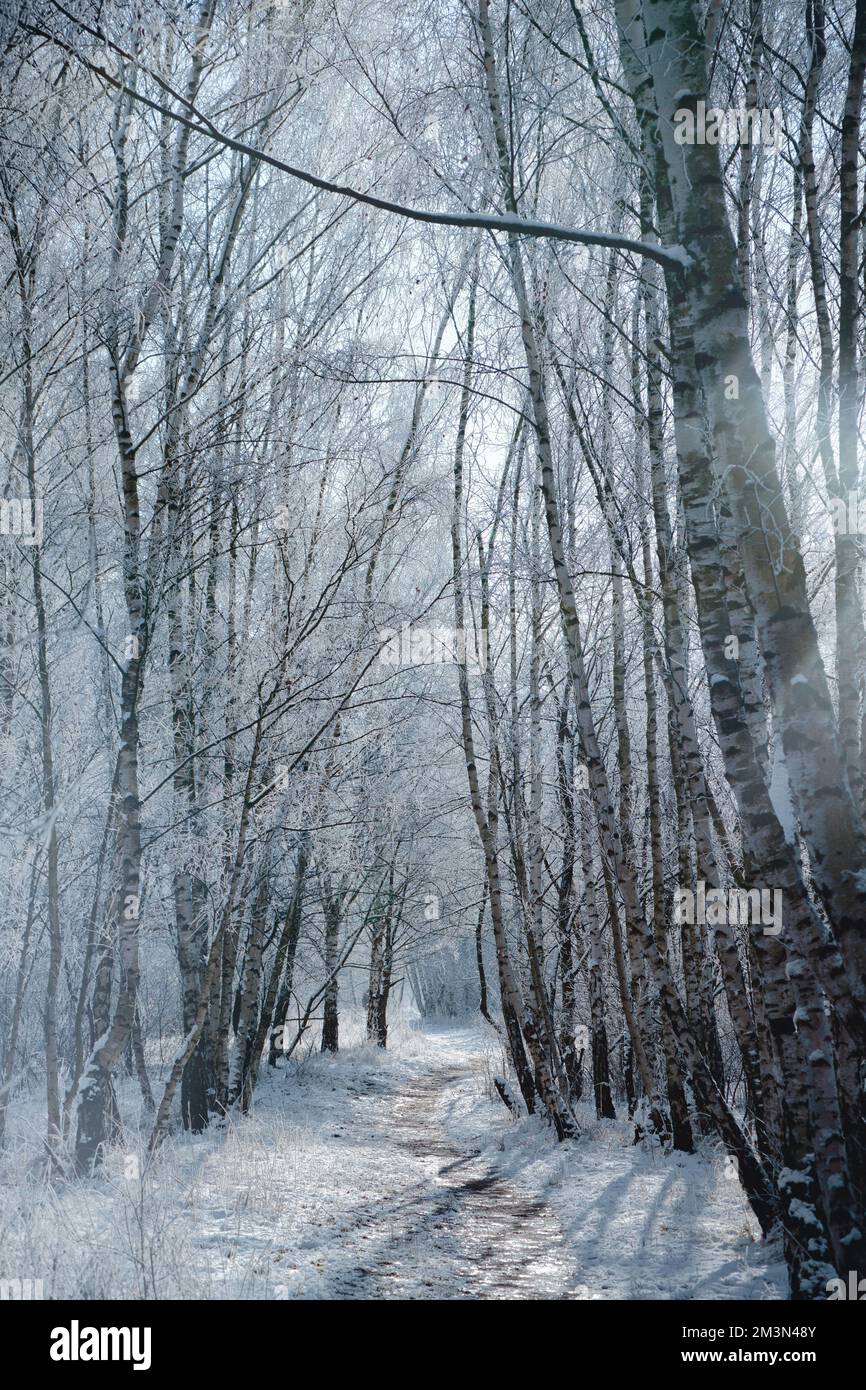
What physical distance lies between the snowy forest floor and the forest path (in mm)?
19

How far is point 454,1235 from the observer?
548cm

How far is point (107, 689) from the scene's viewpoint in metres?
9.02

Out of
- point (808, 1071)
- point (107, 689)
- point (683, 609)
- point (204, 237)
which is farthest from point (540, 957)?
point (204, 237)

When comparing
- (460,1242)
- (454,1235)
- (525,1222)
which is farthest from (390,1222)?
(525,1222)

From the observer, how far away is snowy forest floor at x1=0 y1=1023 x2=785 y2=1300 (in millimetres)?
3965

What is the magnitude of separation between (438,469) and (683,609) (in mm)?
4203

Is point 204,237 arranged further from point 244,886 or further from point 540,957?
point 540,957

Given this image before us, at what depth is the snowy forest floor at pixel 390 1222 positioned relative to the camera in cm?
396

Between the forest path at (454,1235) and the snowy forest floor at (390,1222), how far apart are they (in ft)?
0.06

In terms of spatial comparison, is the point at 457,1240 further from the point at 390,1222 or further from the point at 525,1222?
the point at 525,1222

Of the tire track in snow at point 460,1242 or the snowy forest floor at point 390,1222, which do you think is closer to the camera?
the snowy forest floor at point 390,1222

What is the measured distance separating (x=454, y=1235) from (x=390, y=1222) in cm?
54

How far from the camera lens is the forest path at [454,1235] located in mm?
4426

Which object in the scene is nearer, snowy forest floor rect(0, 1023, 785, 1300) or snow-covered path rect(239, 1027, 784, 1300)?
snowy forest floor rect(0, 1023, 785, 1300)
